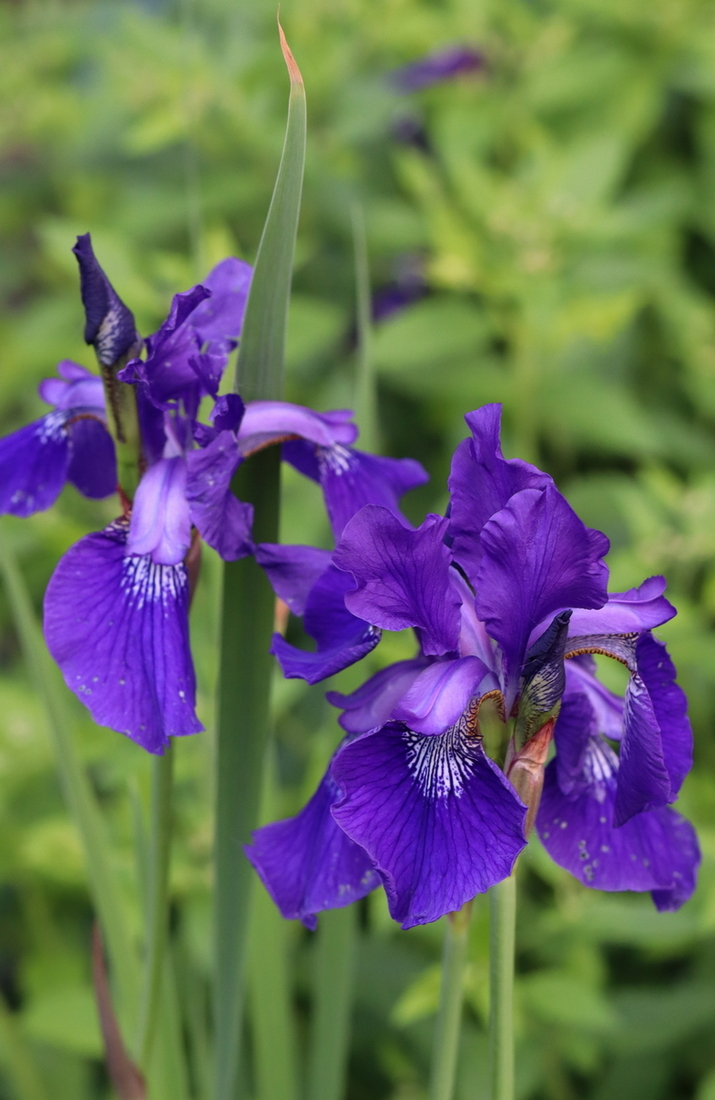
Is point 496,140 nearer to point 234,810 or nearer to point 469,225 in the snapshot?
point 469,225

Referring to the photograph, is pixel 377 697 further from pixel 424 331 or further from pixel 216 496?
pixel 424 331

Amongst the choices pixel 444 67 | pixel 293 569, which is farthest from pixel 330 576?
pixel 444 67

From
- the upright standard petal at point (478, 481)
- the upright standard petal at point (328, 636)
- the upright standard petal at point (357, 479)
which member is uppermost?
the upright standard petal at point (478, 481)

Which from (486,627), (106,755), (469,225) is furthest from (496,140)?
(486,627)

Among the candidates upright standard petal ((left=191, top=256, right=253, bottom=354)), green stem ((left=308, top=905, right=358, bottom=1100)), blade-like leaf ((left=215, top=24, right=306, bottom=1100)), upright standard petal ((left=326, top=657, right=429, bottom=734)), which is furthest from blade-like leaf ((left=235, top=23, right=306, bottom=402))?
green stem ((left=308, top=905, right=358, bottom=1100))

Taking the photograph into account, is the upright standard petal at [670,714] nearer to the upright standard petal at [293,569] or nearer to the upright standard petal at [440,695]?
the upright standard petal at [440,695]

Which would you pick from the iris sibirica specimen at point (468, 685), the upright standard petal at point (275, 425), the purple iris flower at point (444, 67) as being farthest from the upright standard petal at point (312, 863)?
the purple iris flower at point (444, 67)

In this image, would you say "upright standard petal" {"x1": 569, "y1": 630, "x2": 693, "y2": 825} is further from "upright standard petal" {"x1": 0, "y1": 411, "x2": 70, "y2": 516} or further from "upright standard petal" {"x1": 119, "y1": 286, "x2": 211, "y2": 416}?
"upright standard petal" {"x1": 0, "y1": 411, "x2": 70, "y2": 516}
